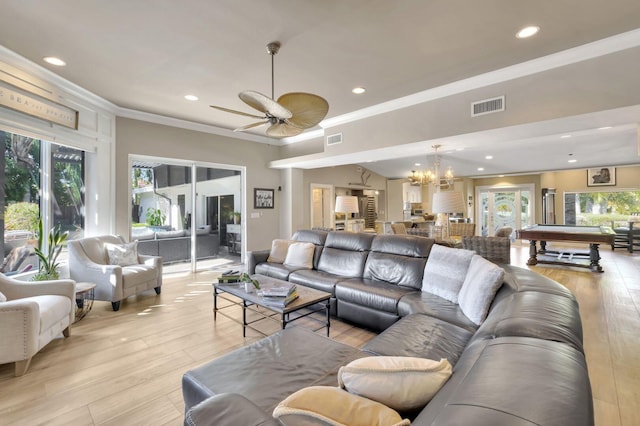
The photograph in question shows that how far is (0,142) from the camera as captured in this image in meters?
3.23

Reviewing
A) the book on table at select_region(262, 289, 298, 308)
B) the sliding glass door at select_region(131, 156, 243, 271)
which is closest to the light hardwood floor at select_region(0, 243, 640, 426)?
the book on table at select_region(262, 289, 298, 308)

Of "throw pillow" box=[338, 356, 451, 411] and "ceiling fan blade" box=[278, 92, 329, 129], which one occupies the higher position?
"ceiling fan blade" box=[278, 92, 329, 129]

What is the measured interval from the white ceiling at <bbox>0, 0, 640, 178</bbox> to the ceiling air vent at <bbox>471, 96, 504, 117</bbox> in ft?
0.89

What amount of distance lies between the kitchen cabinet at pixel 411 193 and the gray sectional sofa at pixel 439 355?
7057 millimetres

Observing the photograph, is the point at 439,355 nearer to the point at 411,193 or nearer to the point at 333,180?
the point at 333,180

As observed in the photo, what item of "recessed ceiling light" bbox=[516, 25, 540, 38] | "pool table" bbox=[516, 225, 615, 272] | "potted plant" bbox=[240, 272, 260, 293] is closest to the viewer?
"recessed ceiling light" bbox=[516, 25, 540, 38]

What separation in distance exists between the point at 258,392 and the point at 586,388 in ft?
3.91

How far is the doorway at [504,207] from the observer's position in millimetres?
10555

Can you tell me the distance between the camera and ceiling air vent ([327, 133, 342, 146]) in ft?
17.0

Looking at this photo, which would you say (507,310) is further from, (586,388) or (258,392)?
(258,392)

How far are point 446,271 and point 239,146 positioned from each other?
5097 mm

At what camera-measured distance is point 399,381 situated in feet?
3.31

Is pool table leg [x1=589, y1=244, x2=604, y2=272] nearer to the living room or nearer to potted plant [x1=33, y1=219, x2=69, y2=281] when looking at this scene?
the living room

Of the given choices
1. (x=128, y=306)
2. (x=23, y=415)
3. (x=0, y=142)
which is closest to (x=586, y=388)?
(x=23, y=415)
